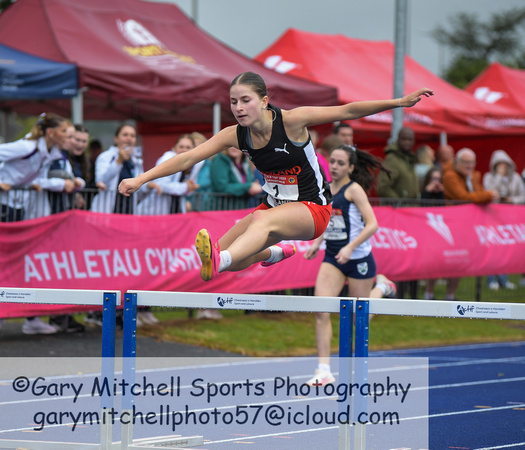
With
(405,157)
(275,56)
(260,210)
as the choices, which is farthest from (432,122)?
(260,210)

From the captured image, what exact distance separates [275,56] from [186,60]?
17.7 feet

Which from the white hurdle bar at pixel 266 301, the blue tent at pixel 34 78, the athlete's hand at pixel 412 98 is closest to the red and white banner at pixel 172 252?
the blue tent at pixel 34 78

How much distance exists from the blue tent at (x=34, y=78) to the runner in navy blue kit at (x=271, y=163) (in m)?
6.41

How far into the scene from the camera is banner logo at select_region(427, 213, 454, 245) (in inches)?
524

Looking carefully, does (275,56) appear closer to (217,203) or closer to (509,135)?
(509,135)

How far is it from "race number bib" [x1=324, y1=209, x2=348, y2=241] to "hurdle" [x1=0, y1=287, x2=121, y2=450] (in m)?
3.41

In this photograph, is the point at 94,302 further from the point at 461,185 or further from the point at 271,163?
the point at 461,185

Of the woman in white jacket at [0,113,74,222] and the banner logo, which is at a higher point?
the woman in white jacket at [0,113,74,222]

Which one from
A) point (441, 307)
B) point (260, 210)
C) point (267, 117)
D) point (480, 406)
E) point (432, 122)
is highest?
point (432, 122)

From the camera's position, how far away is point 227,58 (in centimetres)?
1480

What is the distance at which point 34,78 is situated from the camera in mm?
11180

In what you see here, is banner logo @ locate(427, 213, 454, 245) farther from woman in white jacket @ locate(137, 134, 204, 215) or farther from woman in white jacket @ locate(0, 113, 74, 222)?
woman in white jacket @ locate(0, 113, 74, 222)

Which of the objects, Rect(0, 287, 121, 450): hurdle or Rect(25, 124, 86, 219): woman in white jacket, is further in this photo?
Rect(25, 124, 86, 219): woman in white jacket

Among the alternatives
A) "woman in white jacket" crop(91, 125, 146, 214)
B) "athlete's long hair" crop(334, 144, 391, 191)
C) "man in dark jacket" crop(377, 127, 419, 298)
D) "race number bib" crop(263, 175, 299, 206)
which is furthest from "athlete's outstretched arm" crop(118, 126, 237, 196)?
"man in dark jacket" crop(377, 127, 419, 298)
